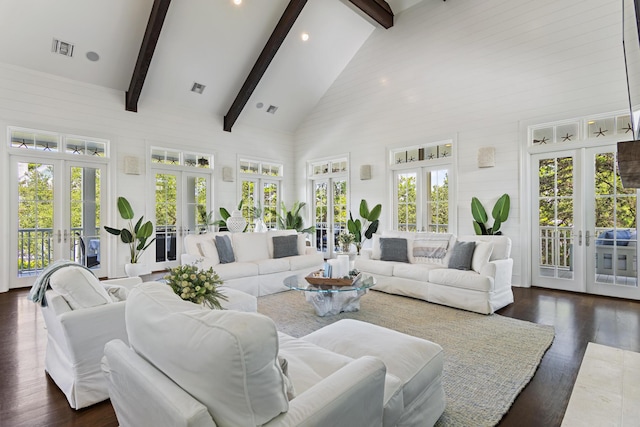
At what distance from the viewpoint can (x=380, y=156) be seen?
7281 millimetres

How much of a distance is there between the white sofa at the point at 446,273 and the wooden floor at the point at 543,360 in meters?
0.37

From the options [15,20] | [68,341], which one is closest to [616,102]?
[68,341]

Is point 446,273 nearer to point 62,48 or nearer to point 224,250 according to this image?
point 224,250

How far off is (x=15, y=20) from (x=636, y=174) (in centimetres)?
707

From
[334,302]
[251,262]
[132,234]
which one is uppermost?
[132,234]

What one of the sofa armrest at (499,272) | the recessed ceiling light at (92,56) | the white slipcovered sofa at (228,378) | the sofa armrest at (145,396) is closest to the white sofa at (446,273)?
the sofa armrest at (499,272)

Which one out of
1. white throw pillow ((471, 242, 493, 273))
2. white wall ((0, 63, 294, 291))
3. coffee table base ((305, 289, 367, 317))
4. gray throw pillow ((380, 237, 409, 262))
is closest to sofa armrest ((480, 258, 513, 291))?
white throw pillow ((471, 242, 493, 273))

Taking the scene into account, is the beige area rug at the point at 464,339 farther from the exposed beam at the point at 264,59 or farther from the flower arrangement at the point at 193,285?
the exposed beam at the point at 264,59

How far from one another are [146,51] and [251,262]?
152 inches

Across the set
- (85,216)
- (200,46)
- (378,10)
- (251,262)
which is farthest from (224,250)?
(378,10)

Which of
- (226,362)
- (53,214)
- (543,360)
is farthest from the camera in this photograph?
(53,214)

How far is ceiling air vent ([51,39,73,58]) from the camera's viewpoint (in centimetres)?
518

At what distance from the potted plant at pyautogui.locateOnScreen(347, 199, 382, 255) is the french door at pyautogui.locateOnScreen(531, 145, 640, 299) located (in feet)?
9.45

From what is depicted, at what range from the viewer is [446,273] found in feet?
14.1
